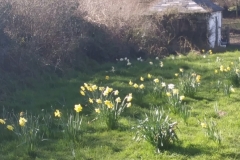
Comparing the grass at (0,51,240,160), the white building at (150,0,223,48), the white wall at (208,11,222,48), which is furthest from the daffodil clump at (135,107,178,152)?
the white wall at (208,11,222,48)

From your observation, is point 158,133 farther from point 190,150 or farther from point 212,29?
point 212,29

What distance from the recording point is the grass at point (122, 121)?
688 cm

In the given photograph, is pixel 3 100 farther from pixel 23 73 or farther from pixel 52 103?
pixel 23 73

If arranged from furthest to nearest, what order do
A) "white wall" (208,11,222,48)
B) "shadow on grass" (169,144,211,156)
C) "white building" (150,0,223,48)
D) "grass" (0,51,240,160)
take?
"white wall" (208,11,222,48), "white building" (150,0,223,48), "grass" (0,51,240,160), "shadow on grass" (169,144,211,156)

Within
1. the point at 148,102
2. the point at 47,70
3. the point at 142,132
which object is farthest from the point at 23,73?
the point at 142,132

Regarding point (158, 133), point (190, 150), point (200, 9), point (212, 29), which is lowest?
point (190, 150)

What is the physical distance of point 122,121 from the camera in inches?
338

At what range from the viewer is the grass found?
6.88 metres

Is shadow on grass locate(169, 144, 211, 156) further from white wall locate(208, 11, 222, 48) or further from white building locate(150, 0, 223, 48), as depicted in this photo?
white wall locate(208, 11, 222, 48)

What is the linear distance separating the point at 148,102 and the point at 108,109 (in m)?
2.18

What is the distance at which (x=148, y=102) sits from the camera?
9.98 metres

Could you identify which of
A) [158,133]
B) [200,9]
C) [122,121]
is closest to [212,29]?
[200,9]

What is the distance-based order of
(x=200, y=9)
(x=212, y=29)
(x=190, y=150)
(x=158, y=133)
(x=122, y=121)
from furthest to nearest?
(x=212, y=29) → (x=200, y=9) → (x=122, y=121) → (x=190, y=150) → (x=158, y=133)

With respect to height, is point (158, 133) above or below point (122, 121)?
above
